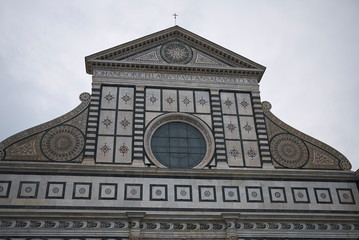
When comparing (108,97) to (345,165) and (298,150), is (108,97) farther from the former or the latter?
(345,165)

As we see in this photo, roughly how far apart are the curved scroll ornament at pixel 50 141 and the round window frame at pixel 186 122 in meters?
2.41

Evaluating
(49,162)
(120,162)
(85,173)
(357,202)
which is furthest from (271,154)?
(49,162)

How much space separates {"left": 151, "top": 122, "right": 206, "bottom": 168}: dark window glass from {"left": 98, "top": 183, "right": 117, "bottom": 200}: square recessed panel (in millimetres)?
2059

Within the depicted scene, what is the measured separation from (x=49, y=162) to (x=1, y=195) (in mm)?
1832

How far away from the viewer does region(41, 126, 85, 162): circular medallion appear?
45.2 ft

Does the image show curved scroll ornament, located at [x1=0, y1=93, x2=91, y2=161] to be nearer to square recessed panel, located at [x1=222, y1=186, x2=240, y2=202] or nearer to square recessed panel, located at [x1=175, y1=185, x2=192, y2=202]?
square recessed panel, located at [x1=175, y1=185, x2=192, y2=202]

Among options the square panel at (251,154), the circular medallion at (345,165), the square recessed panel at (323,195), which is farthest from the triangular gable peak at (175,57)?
the square recessed panel at (323,195)

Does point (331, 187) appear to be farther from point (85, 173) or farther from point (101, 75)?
point (101, 75)

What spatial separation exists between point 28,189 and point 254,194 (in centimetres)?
765

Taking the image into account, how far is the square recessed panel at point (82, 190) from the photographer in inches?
506

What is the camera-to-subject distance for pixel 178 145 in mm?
14820

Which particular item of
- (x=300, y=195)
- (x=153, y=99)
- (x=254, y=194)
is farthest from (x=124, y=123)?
(x=300, y=195)

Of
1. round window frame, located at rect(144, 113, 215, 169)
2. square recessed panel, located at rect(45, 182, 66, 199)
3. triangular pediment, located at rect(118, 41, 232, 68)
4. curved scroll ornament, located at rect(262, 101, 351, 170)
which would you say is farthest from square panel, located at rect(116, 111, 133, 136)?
curved scroll ornament, located at rect(262, 101, 351, 170)

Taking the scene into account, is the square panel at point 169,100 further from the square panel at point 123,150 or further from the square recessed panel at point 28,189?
the square recessed panel at point 28,189
